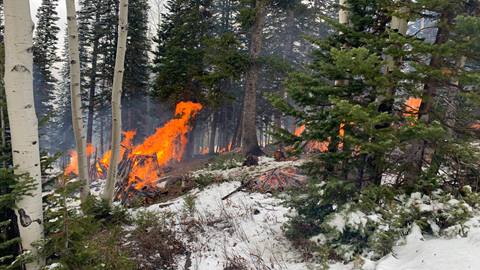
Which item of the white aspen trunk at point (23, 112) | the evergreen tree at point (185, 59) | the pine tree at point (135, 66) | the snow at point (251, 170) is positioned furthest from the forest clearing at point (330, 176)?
the pine tree at point (135, 66)

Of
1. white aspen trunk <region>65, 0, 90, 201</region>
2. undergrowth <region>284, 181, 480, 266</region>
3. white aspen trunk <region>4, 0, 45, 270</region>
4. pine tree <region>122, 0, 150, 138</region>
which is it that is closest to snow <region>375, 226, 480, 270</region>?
undergrowth <region>284, 181, 480, 266</region>

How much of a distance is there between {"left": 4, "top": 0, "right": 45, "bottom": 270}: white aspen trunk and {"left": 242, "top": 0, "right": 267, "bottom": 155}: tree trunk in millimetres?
11409

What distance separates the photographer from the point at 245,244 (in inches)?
251

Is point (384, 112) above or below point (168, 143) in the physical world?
above

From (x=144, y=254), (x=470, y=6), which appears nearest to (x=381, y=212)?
(x=470, y=6)

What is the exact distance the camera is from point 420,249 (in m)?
4.46

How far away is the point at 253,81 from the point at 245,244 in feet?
32.3

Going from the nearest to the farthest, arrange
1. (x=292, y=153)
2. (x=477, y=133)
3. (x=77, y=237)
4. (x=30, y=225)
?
(x=30, y=225) → (x=77, y=237) → (x=477, y=133) → (x=292, y=153)

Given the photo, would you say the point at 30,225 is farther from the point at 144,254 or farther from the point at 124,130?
the point at 124,130

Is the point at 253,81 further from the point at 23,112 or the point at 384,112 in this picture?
the point at 23,112

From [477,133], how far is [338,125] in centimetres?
224

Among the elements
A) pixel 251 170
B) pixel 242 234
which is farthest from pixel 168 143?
pixel 242 234

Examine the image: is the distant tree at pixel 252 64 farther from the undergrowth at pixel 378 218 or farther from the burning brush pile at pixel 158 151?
the undergrowth at pixel 378 218

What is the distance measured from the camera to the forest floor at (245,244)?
4.22 meters
